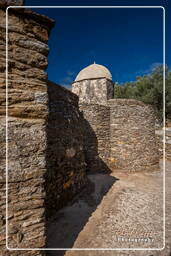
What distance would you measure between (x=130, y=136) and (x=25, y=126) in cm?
644

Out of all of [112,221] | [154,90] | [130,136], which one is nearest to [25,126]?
[112,221]

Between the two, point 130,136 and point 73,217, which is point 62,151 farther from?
point 130,136

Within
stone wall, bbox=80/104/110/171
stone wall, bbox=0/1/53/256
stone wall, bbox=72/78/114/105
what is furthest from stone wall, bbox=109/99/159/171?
stone wall, bbox=72/78/114/105

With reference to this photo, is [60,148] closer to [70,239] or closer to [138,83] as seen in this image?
[70,239]

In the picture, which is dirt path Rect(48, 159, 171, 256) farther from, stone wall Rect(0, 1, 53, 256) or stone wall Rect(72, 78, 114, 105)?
stone wall Rect(72, 78, 114, 105)

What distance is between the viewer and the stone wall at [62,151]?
3.72 metres

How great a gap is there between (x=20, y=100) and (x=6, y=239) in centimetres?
165

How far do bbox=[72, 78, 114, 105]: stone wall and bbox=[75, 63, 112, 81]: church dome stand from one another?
0.56m

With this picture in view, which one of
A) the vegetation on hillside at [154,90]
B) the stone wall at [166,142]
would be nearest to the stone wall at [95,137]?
the stone wall at [166,142]

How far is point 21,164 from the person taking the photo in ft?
6.27

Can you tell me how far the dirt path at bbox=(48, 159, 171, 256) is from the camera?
2836mm

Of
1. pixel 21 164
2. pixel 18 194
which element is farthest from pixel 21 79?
pixel 18 194

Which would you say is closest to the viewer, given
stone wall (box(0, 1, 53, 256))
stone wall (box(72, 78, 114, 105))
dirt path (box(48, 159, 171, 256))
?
stone wall (box(0, 1, 53, 256))

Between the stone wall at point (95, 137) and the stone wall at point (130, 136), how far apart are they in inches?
15.7
